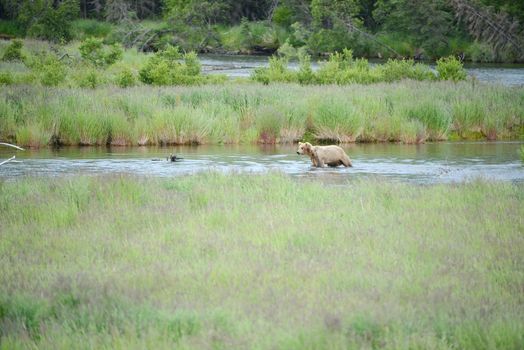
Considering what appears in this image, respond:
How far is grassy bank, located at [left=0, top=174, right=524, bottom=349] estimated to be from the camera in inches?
271

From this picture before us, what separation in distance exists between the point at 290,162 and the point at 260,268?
12.8 m

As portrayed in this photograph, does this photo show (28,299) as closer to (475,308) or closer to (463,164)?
(475,308)

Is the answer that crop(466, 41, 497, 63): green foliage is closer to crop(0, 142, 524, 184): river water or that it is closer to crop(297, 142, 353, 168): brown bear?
crop(0, 142, 524, 184): river water

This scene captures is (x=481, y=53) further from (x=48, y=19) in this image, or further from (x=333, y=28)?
(x=48, y=19)

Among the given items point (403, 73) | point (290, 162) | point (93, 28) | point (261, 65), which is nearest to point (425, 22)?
point (261, 65)

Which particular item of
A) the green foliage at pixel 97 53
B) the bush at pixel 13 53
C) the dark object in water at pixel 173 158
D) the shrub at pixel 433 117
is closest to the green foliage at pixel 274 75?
the green foliage at pixel 97 53

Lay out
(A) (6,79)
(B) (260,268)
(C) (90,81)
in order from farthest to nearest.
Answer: (A) (6,79) → (C) (90,81) → (B) (260,268)

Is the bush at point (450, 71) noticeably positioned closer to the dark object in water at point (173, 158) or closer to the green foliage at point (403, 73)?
the green foliage at point (403, 73)

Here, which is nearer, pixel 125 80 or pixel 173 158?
pixel 173 158

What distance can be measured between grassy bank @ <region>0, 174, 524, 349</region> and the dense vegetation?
50.7 metres

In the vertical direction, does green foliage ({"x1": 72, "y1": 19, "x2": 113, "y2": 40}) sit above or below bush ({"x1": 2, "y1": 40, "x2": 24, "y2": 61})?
above

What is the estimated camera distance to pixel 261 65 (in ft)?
188

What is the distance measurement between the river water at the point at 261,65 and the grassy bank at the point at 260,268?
1308 inches

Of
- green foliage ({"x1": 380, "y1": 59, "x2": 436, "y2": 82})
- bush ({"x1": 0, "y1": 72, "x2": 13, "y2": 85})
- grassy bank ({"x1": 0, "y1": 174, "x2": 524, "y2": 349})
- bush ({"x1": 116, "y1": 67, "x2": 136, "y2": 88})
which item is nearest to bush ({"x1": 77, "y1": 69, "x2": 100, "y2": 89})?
bush ({"x1": 116, "y1": 67, "x2": 136, "y2": 88})
